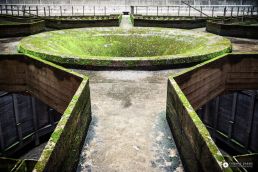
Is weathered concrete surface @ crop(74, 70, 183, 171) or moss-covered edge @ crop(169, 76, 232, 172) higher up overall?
moss-covered edge @ crop(169, 76, 232, 172)

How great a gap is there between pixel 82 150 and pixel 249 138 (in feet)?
39.8

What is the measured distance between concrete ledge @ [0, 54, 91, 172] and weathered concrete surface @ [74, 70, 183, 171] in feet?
0.98

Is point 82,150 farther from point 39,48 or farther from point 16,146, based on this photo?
point 16,146

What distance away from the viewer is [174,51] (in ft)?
33.2

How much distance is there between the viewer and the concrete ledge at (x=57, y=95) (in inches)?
128

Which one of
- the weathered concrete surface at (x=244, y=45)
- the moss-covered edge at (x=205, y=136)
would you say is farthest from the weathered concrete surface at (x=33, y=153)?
the moss-covered edge at (x=205, y=136)

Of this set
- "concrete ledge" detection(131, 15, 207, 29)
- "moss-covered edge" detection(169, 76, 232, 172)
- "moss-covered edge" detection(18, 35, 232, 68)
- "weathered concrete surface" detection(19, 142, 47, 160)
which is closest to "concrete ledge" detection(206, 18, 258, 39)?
"concrete ledge" detection(131, 15, 207, 29)

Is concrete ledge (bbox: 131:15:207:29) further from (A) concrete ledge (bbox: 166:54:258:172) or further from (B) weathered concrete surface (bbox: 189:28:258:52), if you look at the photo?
(A) concrete ledge (bbox: 166:54:258:172)

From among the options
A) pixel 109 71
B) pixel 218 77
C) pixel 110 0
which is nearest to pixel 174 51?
pixel 218 77

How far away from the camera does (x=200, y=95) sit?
7.39 meters

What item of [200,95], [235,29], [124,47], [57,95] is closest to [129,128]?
[57,95]

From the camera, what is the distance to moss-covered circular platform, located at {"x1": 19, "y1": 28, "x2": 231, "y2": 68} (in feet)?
25.2

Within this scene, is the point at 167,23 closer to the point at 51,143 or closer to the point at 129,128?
the point at 129,128

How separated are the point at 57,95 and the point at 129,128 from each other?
307 centimetres
